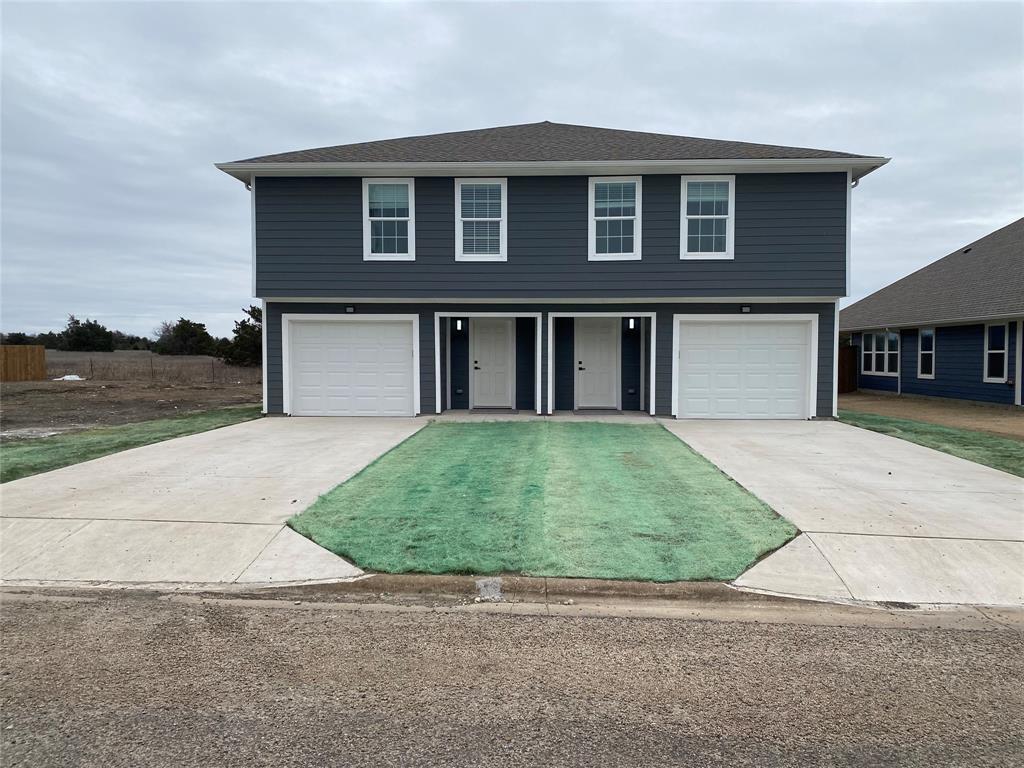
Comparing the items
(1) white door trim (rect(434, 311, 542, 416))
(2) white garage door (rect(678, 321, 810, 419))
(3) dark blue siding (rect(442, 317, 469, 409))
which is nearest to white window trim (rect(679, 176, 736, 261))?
(2) white garage door (rect(678, 321, 810, 419))

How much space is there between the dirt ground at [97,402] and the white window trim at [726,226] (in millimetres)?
12214

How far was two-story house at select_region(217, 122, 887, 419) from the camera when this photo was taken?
13.6 m

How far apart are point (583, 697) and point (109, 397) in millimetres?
20611

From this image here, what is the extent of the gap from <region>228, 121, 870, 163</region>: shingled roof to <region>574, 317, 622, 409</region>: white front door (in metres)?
3.85

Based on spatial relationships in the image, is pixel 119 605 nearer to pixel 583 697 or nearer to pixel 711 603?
pixel 583 697

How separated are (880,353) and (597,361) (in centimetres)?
1363

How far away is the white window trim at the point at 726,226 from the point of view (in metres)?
13.7

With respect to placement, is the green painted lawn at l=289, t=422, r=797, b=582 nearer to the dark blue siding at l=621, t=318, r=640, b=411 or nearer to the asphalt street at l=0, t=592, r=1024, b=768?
the asphalt street at l=0, t=592, r=1024, b=768

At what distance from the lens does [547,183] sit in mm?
13891

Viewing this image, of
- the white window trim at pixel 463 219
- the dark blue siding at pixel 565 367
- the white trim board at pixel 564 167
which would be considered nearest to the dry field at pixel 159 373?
the white trim board at pixel 564 167

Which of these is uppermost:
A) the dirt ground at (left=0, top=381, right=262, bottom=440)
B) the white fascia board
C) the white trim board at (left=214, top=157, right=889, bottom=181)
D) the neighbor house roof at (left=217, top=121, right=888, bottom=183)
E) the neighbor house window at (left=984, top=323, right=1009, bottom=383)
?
the neighbor house roof at (left=217, top=121, right=888, bottom=183)

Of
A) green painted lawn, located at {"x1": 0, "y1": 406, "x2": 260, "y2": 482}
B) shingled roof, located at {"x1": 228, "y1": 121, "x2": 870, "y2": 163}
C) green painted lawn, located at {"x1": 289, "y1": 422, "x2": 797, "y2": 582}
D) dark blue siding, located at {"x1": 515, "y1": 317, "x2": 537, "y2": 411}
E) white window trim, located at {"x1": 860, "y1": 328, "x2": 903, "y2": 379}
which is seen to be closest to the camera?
green painted lawn, located at {"x1": 289, "y1": 422, "x2": 797, "y2": 582}

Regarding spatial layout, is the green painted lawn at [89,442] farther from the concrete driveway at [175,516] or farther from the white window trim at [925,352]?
the white window trim at [925,352]

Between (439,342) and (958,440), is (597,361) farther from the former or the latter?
(958,440)
